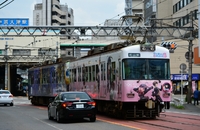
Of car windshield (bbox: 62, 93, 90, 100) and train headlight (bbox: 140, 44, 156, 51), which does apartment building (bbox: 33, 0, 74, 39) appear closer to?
train headlight (bbox: 140, 44, 156, 51)

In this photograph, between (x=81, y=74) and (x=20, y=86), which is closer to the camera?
(x=81, y=74)

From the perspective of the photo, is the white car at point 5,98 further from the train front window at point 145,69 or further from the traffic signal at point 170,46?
the traffic signal at point 170,46

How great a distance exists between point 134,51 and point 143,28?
1856cm

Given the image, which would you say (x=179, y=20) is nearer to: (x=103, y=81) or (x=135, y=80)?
(x=103, y=81)

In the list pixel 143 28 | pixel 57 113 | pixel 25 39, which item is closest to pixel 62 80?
pixel 143 28

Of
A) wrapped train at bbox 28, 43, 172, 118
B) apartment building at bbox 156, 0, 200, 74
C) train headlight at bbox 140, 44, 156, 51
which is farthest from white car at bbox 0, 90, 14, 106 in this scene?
apartment building at bbox 156, 0, 200, 74

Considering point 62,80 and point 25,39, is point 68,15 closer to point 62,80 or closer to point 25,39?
point 25,39

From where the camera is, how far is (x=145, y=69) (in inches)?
793

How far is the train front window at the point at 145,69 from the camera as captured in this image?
65.2ft

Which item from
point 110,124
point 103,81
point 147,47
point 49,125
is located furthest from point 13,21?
point 110,124

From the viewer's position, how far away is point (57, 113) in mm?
19484

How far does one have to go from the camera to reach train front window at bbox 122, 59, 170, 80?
19875mm

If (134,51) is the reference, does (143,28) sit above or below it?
above

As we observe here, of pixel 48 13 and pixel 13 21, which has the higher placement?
pixel 48 13
